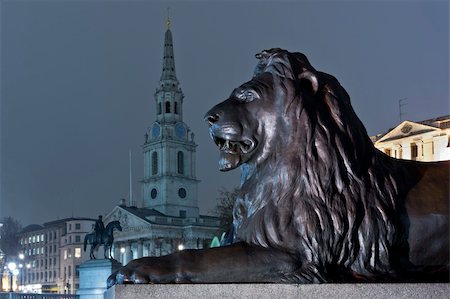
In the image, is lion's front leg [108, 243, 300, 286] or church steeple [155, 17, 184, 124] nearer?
lion's front leg [108, 243, 300, 286]

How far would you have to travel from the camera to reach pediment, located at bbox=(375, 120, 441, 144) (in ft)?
147

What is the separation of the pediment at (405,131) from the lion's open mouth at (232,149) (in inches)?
1687

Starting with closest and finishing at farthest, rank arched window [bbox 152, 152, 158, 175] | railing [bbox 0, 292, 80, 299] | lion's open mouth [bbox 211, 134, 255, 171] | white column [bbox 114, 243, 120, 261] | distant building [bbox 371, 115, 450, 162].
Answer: lion's open mouth [bbox 211, 134, 255, 171] < railing [bbox 0, 292, 80, 299] < distant building [bbox 371, 115, 450, 162] < white column [bbox 114, 243, 120, 261] < arched window [bbox 152, 152, 158, 175]

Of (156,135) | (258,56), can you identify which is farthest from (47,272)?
(258,56)

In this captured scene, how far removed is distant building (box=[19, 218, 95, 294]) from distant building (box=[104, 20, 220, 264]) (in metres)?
11.6

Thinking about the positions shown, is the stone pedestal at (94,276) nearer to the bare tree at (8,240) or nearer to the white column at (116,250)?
the bare tree at (8,240)

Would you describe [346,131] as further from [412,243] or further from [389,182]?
[412,243]

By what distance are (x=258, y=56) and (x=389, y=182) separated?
1.02m

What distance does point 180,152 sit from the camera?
108 m

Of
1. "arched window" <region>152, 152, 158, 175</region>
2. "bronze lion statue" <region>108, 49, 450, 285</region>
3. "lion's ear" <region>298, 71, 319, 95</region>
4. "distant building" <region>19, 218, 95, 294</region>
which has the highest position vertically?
"arched window" <region>152, 152, 158, 175</region>

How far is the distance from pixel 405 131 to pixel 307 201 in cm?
4497

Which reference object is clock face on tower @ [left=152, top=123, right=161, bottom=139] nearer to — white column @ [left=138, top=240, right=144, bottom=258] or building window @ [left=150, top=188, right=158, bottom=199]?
building window @ [left=150, top=188, right=158, bottom=199]

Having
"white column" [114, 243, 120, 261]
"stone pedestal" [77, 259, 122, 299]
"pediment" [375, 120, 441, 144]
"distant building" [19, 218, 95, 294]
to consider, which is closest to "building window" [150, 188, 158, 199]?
"white column" [114, 243, 120, 261]

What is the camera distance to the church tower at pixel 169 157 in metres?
105
